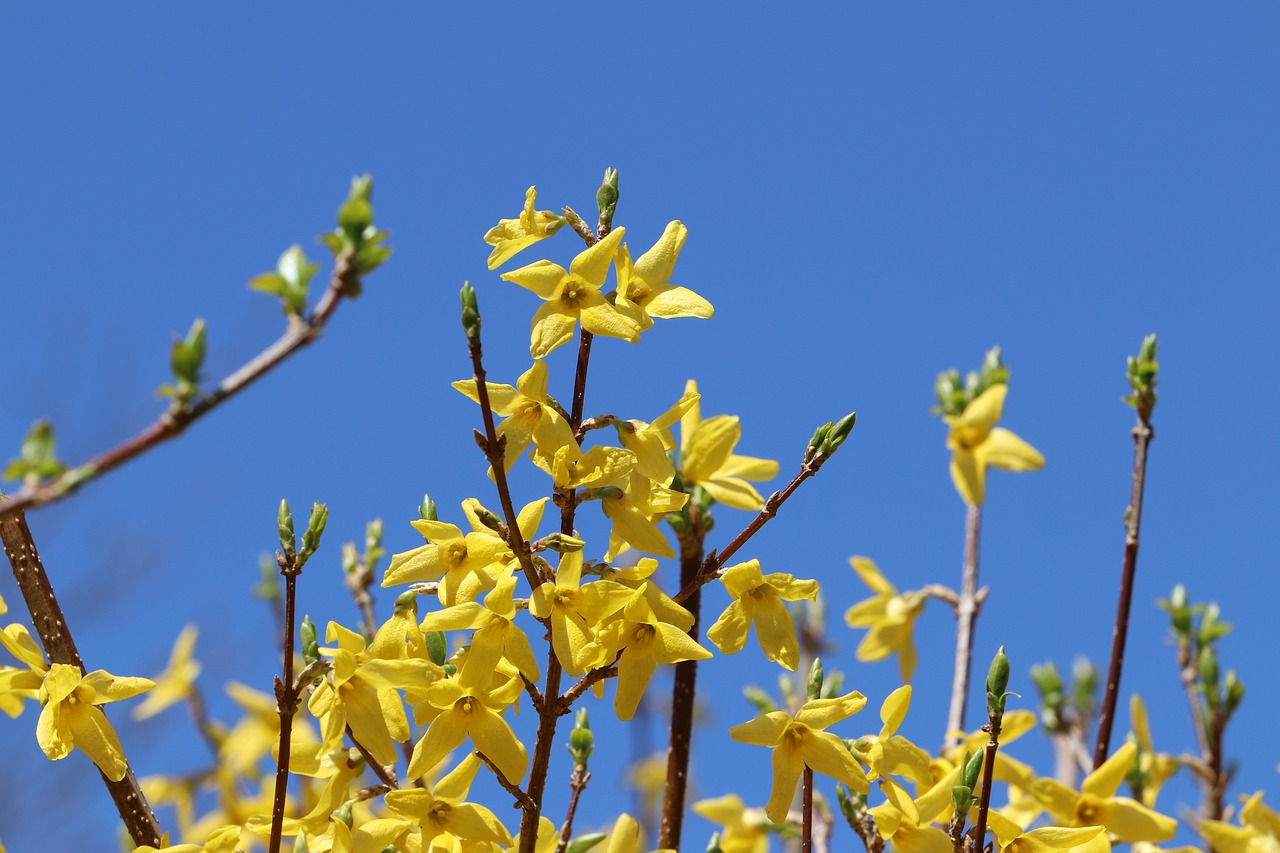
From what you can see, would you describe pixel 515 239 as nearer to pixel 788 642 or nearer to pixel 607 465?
pixel 607 465

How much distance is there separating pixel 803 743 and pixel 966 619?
1.68 meters

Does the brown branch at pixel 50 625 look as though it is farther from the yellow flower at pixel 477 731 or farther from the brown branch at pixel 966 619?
the brown branch at pixel 966 619

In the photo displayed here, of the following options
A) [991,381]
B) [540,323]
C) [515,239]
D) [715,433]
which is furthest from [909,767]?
[991,381]

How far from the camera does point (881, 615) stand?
12.0ft

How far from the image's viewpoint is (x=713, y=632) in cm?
198

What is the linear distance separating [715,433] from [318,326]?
110 cm

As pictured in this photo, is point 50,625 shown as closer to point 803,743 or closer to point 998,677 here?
point 803,743

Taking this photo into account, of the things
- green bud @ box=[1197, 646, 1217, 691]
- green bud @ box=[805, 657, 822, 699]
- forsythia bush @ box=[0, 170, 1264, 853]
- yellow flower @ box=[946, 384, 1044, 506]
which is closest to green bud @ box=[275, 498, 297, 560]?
forsythia bush @ box=[0, 170, 1264, 853]

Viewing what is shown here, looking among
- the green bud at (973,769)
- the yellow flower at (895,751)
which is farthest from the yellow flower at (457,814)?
the green bud at (973,769)

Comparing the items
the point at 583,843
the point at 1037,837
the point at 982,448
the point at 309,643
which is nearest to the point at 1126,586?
the point at 982,448

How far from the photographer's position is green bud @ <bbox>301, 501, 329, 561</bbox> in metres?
1.83

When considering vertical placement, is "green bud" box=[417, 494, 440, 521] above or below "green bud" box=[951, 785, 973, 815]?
above

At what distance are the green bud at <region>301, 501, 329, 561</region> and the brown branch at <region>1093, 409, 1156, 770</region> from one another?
188 centimetres

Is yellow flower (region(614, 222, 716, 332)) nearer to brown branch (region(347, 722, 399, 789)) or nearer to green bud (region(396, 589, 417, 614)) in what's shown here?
green bud (region(396, 589, 417, 614))
